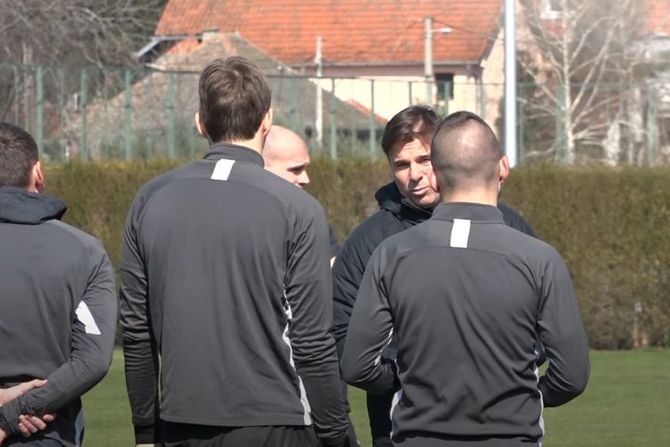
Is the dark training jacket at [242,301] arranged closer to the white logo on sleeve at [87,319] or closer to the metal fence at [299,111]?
the white logo on sleeve at [87,319]

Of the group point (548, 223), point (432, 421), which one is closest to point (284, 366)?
point (432, 421)

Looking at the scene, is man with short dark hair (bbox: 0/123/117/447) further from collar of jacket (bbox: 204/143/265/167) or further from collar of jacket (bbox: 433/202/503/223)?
collar of jacket (bbox: 433/202/503/223)

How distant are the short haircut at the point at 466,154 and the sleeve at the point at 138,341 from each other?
3.55 ft

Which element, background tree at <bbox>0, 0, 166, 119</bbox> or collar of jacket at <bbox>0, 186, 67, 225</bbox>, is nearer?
collar of jacket at <bbox>0, 186, 67, 225</bbox>

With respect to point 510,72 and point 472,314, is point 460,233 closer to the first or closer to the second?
point 472,314

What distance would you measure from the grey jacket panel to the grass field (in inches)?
246

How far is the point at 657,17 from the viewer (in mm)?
33094

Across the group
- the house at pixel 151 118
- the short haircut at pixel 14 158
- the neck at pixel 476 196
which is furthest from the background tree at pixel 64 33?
the neck at pixel 476 196

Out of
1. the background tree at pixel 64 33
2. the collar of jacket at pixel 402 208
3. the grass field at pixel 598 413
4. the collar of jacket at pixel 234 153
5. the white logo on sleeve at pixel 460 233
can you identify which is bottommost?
the grass field at pixel 598 413

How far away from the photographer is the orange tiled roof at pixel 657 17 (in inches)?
1294

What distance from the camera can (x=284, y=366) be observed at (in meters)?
4.55

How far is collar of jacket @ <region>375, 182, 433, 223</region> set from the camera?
5191mm

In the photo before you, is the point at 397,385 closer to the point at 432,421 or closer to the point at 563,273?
the point at 432,421

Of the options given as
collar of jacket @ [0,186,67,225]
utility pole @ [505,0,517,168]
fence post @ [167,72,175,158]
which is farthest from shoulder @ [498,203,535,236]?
fence post @ [167,72,175,158]
